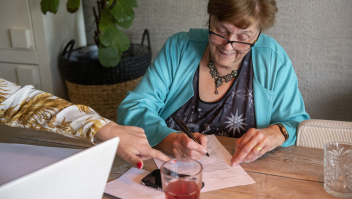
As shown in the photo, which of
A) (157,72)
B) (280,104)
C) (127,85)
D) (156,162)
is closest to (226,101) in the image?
(280,104)

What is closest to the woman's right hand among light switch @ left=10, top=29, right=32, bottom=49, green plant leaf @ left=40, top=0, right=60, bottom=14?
green plant leaf @ left=40, top=0, right=60, bottom=14

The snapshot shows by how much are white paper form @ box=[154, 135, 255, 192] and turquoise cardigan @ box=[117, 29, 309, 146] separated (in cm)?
24

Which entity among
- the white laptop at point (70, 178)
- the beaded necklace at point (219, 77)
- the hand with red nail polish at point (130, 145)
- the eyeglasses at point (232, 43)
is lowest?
the hand with red nail polish at point (130, 145)

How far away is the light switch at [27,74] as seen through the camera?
2.51m

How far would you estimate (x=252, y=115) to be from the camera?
1438mm

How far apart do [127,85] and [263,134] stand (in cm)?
150

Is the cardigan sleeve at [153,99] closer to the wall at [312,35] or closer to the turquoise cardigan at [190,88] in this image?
the turquoise cardigan at [190,88]

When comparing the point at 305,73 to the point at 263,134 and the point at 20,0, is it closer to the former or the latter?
the point at 263,134

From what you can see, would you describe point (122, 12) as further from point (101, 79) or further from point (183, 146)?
point (183, 146)

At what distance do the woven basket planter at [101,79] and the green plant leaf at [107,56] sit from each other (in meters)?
0.09

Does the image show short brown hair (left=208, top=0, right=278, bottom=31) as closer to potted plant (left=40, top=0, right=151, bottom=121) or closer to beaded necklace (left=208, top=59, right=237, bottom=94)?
beaded necklace (left=208, top=59, right=237, bottom=94)

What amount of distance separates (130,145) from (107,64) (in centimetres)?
137

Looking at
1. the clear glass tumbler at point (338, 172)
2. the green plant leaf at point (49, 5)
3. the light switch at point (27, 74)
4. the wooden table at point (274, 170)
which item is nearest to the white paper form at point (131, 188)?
the wooden table at point (274, 170)

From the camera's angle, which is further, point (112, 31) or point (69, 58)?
point (69, 58)
